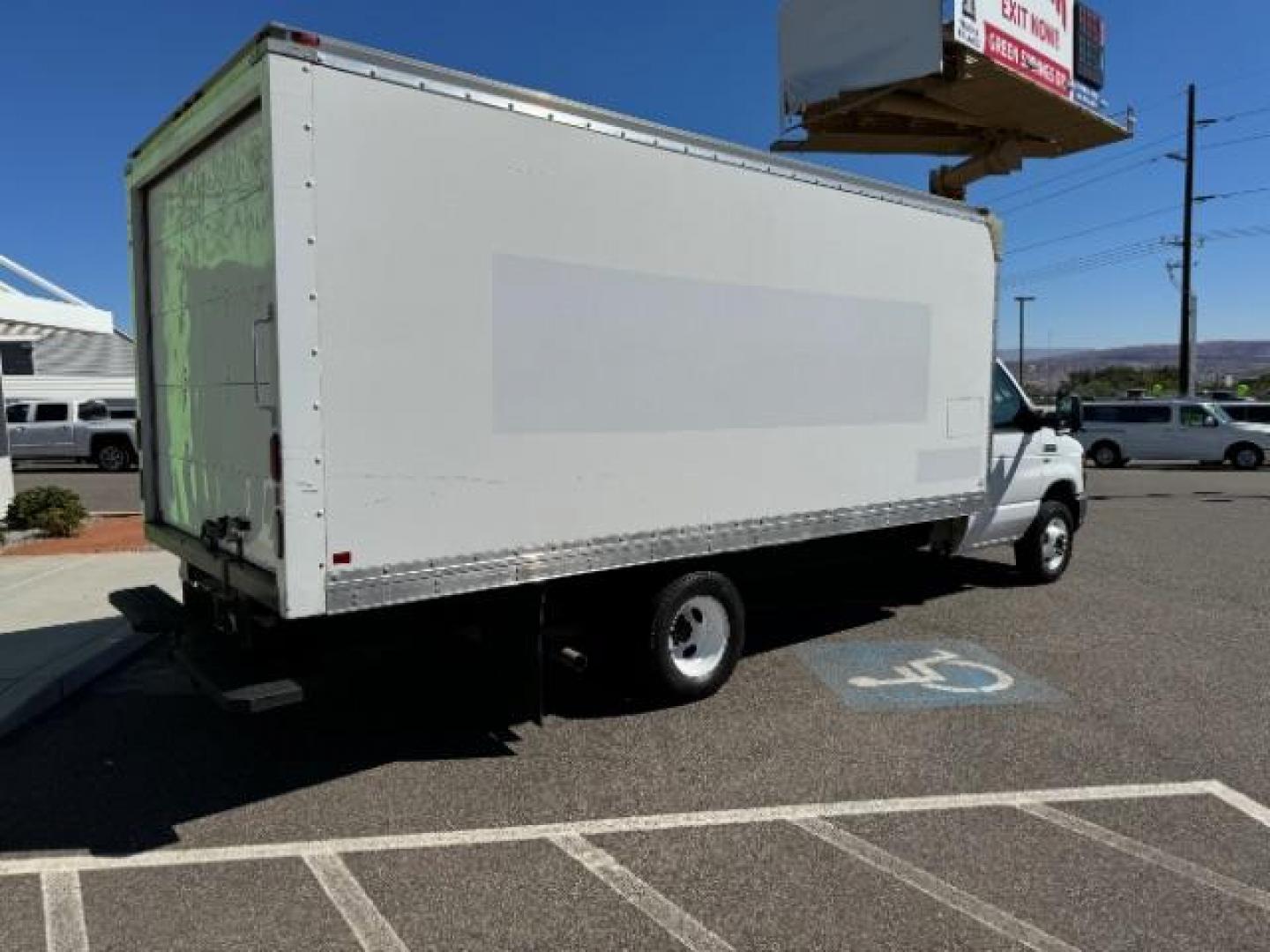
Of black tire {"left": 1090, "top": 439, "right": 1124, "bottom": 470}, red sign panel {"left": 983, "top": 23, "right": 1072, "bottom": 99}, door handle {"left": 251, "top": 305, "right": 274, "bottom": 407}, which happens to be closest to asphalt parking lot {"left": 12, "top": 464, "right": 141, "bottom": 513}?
door handle {"left": 251, "top": 305, "right": 274, "bottom": 407}

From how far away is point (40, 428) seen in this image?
72.7 ft

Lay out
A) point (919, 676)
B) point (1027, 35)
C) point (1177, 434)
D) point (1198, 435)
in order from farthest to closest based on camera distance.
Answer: point (1177, 434), point (1198, 435), point (1027, 35), point (919, 676)

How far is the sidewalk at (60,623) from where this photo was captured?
17.9ft

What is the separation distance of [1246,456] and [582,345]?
25.8m

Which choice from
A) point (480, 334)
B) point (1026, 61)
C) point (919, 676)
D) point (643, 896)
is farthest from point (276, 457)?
point (1026, 61)

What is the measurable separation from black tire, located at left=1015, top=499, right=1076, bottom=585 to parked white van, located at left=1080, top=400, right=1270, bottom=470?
1756 centimetres

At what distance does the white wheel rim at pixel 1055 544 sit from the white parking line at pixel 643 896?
6346 millimetres

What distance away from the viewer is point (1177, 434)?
25016 mm

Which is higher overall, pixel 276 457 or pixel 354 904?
pixel 276 457

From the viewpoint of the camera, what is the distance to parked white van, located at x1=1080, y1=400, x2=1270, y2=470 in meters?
24.6

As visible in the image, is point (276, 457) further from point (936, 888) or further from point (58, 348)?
point (58, 348)

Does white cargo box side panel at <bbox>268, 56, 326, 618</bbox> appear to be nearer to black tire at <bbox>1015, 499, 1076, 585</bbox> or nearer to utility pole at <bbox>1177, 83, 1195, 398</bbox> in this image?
black tire at <bbox>1015, 499, 1076, 585</bbox>

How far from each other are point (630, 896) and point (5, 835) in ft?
8.57

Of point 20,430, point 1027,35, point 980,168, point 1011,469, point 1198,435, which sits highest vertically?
point 1027,35
